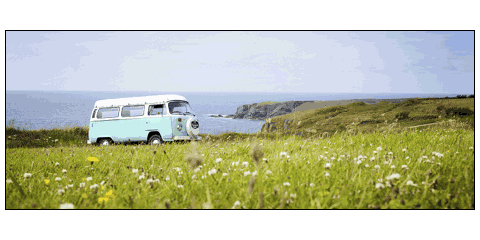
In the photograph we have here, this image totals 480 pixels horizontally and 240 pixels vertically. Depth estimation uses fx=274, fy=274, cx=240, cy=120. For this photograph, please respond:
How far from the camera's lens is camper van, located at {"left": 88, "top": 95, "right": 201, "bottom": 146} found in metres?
5.55

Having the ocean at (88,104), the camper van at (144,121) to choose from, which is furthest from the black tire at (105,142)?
the ocean at (88,104)

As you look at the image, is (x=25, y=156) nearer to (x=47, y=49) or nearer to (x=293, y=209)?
(x=47, y=49)

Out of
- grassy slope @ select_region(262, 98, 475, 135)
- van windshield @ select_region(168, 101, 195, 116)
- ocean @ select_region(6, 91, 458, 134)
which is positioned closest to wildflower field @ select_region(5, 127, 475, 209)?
ocean @ select_region(6, 91, 458, 134)

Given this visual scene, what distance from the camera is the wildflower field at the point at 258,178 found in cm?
283

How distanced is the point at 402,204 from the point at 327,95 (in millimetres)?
A: 2583

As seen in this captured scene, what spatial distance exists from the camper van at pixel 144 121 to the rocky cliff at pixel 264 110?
96 centimetres

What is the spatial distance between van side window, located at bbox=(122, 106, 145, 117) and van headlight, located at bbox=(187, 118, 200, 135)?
118cm

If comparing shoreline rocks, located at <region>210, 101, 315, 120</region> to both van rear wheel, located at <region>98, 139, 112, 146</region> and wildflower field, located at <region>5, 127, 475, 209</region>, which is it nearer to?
wildflower field, located at <region>5, 127, 475, 209</region>

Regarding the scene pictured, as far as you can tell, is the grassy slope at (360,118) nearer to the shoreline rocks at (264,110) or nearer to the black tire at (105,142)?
the shoreline rocks at (264,110)

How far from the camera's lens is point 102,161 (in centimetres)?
414

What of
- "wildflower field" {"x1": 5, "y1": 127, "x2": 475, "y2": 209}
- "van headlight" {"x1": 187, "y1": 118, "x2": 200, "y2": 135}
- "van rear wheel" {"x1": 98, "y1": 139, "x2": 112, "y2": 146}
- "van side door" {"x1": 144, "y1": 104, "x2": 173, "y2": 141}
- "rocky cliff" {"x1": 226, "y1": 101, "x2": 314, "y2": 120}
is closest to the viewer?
"wildflower field" {"x1": 5, "y1": 127, "x2": 475, "y2": 209}

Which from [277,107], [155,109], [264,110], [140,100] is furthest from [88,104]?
[277,107]

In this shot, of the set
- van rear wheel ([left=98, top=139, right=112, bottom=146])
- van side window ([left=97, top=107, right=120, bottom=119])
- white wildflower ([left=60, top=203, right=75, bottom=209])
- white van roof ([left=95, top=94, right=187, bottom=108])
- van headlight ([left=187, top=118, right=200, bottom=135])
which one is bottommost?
white wildflower ([left=60, top=203, right=75, bottom=209])

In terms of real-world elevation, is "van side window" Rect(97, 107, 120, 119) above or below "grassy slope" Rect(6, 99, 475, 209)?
above
